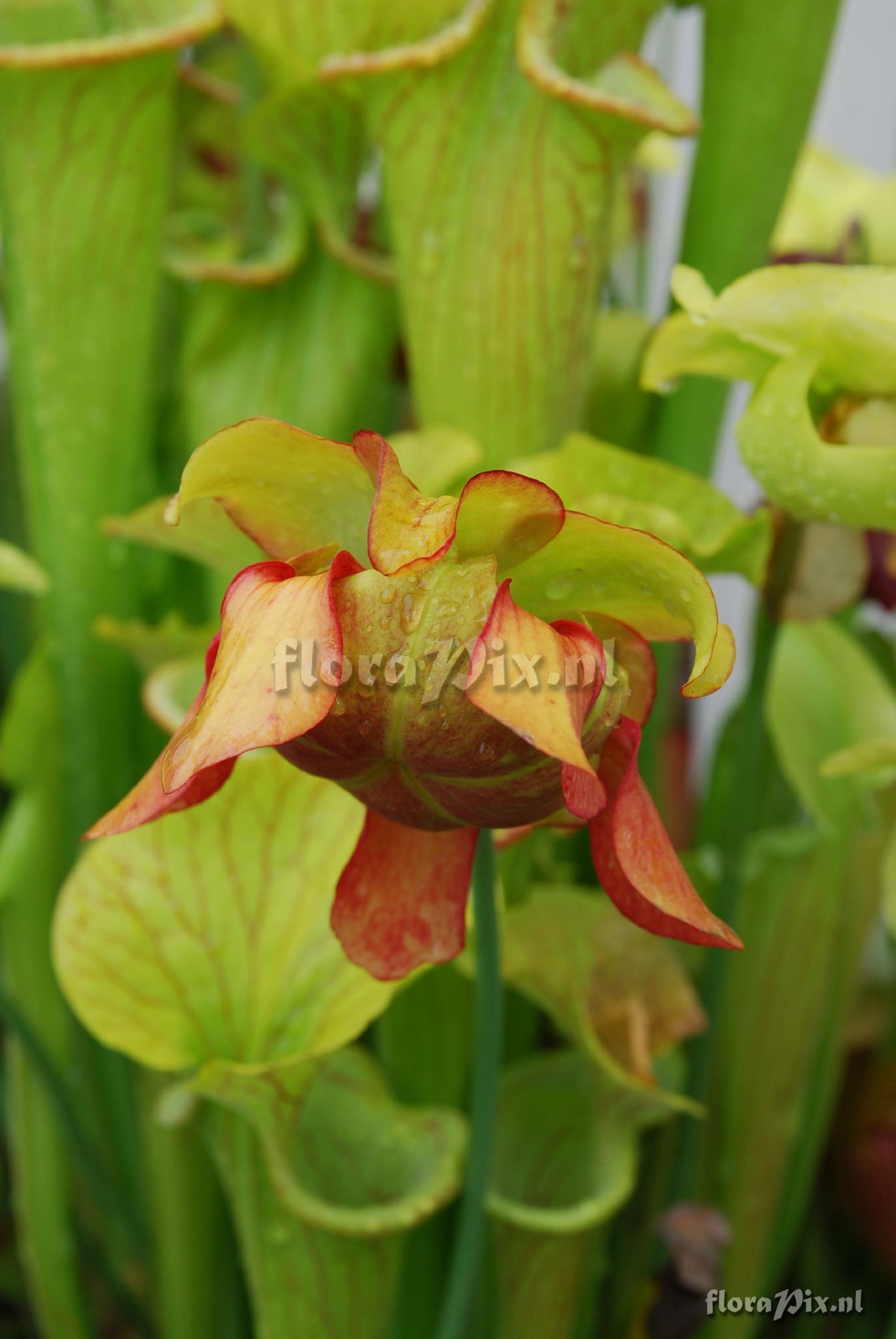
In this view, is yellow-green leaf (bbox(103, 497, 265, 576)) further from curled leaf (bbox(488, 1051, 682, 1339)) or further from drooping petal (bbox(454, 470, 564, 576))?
curled leaf (bbox(488, 1051, 682, 1339))

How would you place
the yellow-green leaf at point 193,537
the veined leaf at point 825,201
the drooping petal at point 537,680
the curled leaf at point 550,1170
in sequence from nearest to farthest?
the drooping petal at point 537,680 < the yellow-green leaf at point 193,537 < the curled leaf at point 550,1170 < the veined leaf at point 825,201

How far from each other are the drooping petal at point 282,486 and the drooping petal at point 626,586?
0.04m

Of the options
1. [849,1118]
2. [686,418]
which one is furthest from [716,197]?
[849,1118]

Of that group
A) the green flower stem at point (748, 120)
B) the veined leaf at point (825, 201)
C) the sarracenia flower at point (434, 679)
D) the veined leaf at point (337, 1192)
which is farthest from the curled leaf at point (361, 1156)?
the veined leaf at point (825, 201)

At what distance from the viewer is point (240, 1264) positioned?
0.60 meters

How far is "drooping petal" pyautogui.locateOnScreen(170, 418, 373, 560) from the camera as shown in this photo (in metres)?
0.25

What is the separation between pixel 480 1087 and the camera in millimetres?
341

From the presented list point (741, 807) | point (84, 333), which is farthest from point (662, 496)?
point (84, 333)

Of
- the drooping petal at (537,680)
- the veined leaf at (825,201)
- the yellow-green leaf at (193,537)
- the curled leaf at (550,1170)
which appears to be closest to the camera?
the drooping petal at (537,680)

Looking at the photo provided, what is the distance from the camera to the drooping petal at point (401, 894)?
0.87ft

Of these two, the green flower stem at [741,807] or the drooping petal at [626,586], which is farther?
the green flower stem at [741,807]

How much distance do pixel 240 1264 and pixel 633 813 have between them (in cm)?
49

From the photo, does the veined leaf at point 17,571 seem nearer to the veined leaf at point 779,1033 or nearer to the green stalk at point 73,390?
the green stalk at point 73,390

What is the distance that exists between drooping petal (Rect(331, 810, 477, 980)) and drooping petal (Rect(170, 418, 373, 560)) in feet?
0.22
